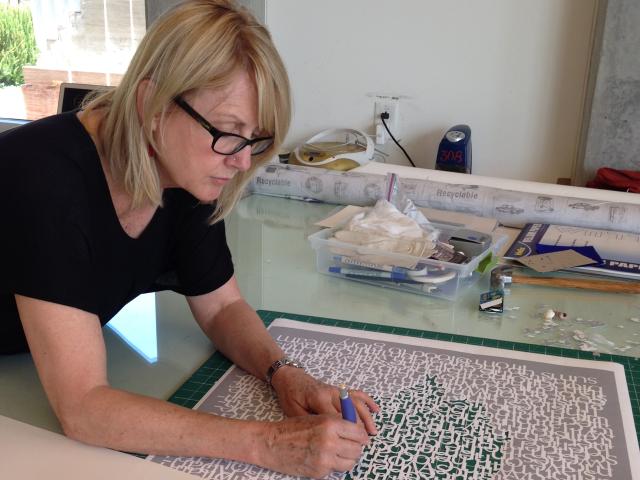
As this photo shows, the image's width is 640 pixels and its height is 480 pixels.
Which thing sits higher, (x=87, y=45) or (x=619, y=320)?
(x=87, y=45)

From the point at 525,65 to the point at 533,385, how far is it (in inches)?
68.6

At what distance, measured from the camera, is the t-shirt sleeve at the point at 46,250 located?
947 mm

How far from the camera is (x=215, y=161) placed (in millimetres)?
1021

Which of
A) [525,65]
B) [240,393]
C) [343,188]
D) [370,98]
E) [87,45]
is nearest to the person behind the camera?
[240,393]

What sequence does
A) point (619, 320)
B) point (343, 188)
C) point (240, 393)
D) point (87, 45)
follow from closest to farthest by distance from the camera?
1. point (240, 393)
2. point (619, 320)
3. point (343, 188)
4. point (87, 45)

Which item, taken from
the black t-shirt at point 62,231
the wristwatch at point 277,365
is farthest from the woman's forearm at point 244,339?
the black t-shirt at point 62,231

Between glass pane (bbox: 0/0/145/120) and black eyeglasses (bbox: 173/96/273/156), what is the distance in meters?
2.24

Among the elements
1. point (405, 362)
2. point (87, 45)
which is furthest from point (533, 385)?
point (87, 45)

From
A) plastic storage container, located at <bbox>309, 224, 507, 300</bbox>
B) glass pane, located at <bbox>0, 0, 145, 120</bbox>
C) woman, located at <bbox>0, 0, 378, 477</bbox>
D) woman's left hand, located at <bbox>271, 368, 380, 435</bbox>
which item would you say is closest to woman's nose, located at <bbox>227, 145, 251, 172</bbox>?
woman, located at <bbox>0, 0, 378, 477</bbox>

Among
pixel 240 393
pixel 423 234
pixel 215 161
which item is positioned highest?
pixel 215 161

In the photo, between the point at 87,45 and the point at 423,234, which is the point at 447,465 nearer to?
the point at 423,234

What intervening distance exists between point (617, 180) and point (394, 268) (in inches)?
46.9

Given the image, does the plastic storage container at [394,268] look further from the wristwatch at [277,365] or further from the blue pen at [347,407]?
the blue pen at [347,407]

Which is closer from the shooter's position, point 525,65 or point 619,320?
point 619,320
